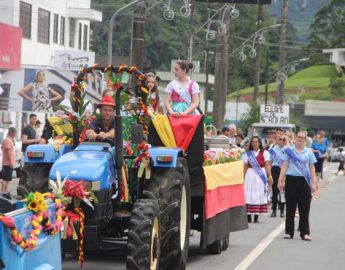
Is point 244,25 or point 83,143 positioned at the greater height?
point 244,25

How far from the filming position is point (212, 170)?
14320mm

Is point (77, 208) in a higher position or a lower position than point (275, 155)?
higher

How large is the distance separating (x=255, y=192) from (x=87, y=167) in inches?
466

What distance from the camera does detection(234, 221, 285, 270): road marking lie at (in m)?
14.4

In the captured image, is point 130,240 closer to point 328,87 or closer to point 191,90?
point 191,90

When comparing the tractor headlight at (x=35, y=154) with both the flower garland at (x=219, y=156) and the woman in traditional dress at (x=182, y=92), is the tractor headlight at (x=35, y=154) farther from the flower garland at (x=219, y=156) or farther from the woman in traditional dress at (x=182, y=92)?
the flower garland at (x=219, y=156)

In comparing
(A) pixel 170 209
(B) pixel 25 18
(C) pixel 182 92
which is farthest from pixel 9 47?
(A) pixel 170 209

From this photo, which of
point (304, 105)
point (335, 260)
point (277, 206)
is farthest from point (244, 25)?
point (335, 260)

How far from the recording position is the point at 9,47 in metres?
45.0

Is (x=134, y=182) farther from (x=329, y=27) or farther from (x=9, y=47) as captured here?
(x=329, y=27)

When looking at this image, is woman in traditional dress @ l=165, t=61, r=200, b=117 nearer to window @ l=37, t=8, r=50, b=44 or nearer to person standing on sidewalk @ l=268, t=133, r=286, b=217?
person standing on sidewalk @ l=268, t=133, r=286, b=217

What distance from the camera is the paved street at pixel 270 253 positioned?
46.8 ft

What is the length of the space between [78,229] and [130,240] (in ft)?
1.79

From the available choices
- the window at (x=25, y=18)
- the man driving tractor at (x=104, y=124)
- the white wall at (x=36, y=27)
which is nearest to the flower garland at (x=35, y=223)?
the man driving tractor at (x=104, y=124)
